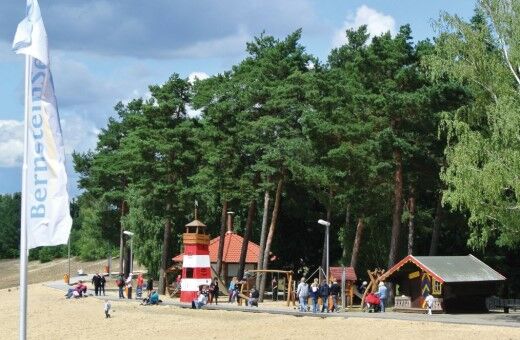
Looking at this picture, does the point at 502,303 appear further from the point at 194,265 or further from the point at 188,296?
the point at 188,296

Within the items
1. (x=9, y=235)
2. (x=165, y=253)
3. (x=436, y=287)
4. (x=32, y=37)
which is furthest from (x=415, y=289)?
(x=9, y=235)

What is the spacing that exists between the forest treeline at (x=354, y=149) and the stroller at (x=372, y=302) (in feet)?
12.5

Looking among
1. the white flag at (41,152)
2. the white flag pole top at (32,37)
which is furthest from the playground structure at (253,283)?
the white flag pole top at (32,37)

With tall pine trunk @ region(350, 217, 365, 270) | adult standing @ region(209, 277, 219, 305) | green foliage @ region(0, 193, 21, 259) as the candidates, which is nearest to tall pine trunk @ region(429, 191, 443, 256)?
tall pine trunk @ region(350, 217, 365, 270)

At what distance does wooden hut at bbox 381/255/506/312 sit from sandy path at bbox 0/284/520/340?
4.92 metres

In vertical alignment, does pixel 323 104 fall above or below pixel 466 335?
above

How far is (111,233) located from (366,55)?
50533mm

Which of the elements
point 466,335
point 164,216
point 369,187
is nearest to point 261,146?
point 369,187

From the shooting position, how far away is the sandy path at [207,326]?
32.3m

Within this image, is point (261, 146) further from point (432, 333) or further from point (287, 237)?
point (432, 333)

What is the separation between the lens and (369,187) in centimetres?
4681

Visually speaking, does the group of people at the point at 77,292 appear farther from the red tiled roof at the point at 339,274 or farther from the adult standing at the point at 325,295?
the adult standing at the point at 325,295

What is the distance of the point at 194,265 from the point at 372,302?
44.2 ft

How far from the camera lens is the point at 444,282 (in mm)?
39469
